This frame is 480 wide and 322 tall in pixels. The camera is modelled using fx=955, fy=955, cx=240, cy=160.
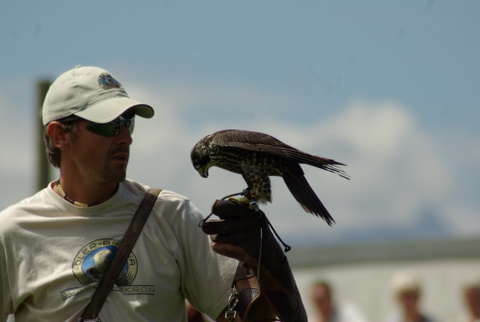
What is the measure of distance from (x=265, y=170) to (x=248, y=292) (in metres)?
0.54

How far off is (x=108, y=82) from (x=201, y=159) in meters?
0.55

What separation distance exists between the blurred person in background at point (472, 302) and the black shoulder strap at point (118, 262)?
4328mm

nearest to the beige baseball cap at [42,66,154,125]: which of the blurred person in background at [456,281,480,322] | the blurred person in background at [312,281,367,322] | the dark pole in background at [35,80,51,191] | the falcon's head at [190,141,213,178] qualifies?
the falcon's head at [190,141,213,178]

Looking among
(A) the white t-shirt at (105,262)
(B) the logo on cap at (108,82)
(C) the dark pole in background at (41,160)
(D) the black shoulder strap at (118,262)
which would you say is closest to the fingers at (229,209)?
(A) the white t-shirt at (105,262)

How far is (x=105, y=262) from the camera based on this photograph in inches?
154

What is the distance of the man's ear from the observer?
412cm

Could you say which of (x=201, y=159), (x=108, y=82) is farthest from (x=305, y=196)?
(x=108, y=82)

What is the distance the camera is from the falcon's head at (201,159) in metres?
4.27

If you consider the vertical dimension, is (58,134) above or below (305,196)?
below

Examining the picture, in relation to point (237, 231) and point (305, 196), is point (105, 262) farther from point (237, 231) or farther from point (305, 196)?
point (305, 196)

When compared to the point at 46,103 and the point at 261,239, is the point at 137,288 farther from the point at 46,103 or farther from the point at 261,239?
the point at 46,103

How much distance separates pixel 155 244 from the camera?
13.0ft

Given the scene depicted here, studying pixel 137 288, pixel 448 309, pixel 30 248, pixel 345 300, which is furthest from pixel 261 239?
pixel 345 300

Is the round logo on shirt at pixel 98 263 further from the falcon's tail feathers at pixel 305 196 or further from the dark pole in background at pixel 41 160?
the dark pole in background at pixel 41 160
